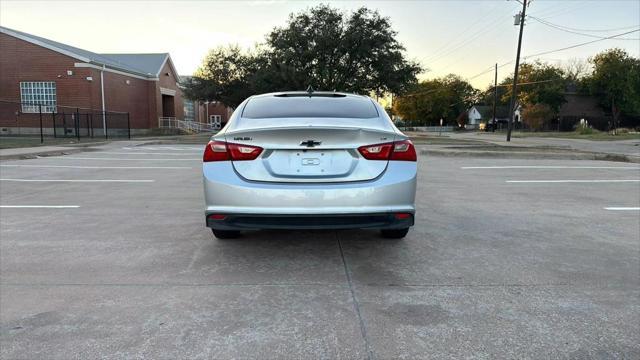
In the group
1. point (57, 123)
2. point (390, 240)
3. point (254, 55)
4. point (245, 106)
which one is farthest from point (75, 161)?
point (254, 55)

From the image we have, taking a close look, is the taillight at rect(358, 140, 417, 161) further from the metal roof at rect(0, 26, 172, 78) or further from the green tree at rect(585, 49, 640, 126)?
the green tree at rect(585, 49, 640, 126)

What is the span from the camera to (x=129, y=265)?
418 centimetres

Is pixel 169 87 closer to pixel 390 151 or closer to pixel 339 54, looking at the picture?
pixel 339 54

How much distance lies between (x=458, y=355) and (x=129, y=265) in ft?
9.96

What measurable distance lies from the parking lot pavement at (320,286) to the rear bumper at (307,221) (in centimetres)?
43

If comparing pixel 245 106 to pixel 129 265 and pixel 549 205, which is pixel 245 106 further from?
pixel 549 205

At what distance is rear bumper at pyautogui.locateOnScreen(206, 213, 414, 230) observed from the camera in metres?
3.77

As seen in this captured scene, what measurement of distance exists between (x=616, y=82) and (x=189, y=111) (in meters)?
63.2

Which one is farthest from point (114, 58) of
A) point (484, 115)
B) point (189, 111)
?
point (484, 115)

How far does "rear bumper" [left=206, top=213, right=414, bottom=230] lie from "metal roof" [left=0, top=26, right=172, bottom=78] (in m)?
34.4

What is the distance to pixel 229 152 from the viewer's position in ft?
13.0

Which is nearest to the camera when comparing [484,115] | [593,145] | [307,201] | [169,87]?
[307,201]

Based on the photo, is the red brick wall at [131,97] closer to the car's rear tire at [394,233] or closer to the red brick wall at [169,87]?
the red brick wall at [169,87]

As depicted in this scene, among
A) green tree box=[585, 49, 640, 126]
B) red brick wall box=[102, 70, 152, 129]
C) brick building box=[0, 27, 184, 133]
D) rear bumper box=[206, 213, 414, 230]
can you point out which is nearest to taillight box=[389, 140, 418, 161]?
rear bumper box=[206, 213, 414, 230]
